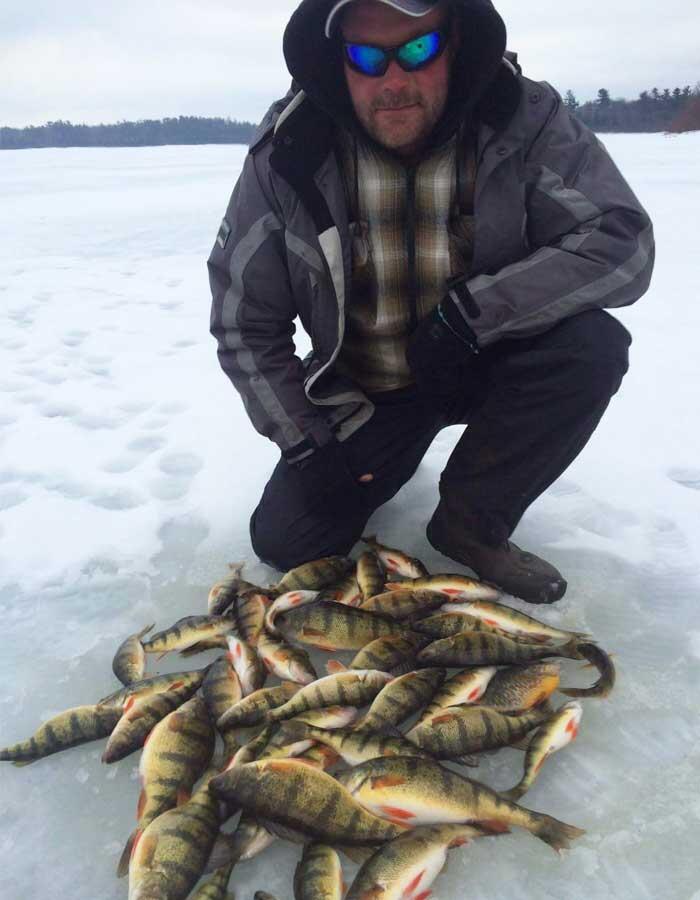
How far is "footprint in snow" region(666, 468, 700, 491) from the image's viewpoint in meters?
2.88

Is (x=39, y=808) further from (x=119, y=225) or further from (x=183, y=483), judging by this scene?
(x=119, y=225)

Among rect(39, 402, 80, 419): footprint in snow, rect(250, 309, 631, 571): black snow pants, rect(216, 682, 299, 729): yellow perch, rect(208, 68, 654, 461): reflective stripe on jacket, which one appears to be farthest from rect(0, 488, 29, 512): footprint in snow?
rect(216, 682, 299, 729): yellow perch

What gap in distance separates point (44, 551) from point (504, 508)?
1.61 meters

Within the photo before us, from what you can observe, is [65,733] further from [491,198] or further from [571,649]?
[491,198]

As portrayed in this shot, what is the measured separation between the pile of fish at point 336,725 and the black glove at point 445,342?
589mm

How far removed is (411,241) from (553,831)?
161 cm

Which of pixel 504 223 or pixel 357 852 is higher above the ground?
pixel 504 223

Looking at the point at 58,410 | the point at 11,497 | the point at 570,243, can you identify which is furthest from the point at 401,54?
the point at 58,410

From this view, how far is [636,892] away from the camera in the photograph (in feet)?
5.08

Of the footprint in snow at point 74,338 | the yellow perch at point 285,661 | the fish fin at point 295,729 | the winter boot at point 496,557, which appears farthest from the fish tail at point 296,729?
the footprint in snow at point 74,338

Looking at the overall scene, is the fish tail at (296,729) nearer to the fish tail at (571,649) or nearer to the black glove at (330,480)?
the fish tail at (571,649)

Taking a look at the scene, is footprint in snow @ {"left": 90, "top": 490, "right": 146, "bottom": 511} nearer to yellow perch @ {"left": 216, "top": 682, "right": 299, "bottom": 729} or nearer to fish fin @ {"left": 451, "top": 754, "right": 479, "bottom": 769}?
yellow perch @ {"left": 216, "top": 682, "right": 299, "bottom": 729}

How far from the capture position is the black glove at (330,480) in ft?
8.13

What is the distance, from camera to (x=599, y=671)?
2.06m
